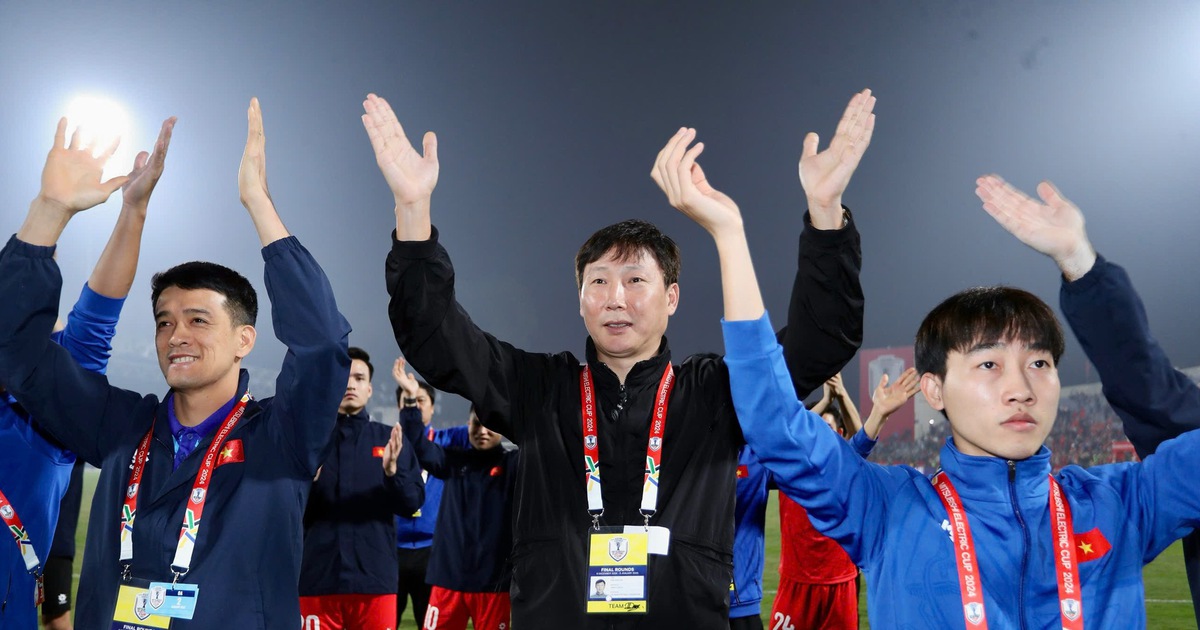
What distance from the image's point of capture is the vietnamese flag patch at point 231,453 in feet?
7.54

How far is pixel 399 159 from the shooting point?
2.16 metres

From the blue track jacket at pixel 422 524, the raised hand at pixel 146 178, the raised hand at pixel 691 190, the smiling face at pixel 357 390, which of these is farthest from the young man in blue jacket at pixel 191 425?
the blue track jacket at pixel 422 524

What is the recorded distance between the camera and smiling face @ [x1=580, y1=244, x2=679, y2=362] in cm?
224

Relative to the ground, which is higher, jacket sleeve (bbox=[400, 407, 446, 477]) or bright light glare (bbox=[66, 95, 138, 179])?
bright light glare (bbox=[66, 95, 138, 179])

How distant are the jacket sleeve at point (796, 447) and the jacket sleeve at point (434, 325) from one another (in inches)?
24.8

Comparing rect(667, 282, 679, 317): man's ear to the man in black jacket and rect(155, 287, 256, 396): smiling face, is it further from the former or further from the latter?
rect(155, 287, 256, 396): smiling face

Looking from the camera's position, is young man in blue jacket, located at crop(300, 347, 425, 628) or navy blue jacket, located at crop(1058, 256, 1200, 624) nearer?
navy blue jacket, located at crop(1058, 256, 1200, 624)

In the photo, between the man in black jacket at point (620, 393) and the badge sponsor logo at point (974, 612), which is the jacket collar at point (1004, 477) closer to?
the badge sponsor logo at point (974, 612)

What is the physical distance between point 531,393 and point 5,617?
1600 mm

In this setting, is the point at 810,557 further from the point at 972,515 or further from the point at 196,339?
the point at 196,339

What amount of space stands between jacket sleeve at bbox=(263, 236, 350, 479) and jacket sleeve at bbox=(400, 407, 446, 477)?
290 cm

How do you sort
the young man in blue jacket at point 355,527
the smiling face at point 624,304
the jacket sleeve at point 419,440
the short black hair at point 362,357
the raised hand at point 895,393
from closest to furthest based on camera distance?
the smiling face at point 624,304 → the raised hand at point 895,393 → the young man in blue jacket at point 355,527 → the jacket sleeve at point 419,440 → the short black hair at point 362,357

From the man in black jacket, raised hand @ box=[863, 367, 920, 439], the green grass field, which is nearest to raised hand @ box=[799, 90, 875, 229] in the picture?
the man in black jacket

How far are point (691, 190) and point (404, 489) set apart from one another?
3372mm
